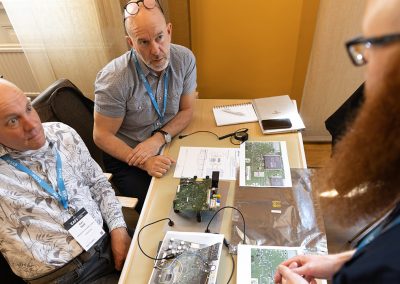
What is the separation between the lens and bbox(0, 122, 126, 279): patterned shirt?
3.44 feet

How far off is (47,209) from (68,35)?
1242mm

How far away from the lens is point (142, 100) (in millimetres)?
1522

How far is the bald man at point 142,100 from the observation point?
4.55 feet

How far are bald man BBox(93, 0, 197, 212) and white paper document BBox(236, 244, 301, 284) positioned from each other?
537 mm

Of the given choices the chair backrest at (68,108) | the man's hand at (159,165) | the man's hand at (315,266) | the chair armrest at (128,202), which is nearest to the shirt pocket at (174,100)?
the man's hand at (159,165)

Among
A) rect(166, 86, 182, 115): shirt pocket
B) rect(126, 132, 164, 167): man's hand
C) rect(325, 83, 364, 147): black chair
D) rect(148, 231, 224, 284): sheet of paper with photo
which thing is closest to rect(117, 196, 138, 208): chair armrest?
rect(126, 132, 164, 167): man's hand

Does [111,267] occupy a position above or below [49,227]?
below

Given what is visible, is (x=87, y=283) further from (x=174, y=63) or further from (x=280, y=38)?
(x=280, y=38)

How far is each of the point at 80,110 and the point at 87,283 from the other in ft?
2.86

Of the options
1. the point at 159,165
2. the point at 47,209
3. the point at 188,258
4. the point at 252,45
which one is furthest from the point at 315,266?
the point at 252,45

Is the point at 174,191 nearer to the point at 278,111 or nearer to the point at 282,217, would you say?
the point at 282,217

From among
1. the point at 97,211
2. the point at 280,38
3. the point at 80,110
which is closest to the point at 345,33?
the point at 280,38

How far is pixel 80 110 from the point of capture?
63.4 inches

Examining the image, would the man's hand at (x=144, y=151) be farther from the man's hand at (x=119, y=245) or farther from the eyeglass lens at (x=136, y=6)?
the eyeglass lens at (x=136, y=6)
